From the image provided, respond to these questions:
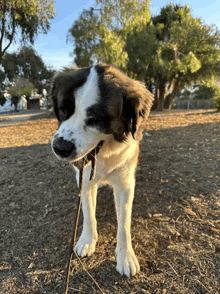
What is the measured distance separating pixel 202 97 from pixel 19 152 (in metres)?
36.0

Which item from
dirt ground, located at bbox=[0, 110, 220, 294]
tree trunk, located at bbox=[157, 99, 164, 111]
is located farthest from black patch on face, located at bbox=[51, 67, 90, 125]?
tree trunk, located at bbox=[157, 99, 164, 111]

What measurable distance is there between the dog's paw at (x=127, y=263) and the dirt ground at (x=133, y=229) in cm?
6

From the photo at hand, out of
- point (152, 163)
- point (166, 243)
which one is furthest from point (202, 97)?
point (166, 243)

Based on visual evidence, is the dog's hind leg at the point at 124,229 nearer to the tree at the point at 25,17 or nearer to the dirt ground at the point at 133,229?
the dirt ground at the point at 133,229

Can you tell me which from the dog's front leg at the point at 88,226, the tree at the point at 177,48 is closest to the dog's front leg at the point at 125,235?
the dog's front leg at the point at 88,226

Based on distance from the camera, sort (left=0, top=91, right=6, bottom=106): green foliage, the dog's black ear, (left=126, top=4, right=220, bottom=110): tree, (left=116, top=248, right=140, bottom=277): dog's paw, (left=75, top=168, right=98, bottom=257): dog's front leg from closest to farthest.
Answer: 1. the dog's black ear
2. (left=116, top=248, right=140, bottom=277): dog's paw
3. (left=75, top=168, right=98, bottom=257): dog's front leg
4. (left=126, top=4, right=220, bottom=110): tree
5. (left=0, top=91, right=6, bottom=106): green foliage

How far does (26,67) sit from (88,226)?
3166 cm

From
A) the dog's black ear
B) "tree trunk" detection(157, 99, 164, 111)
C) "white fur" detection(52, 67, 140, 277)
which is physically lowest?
"white fur" detection(52, 67, 140, 277)

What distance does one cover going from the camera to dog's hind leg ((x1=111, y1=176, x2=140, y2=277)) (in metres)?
1.94

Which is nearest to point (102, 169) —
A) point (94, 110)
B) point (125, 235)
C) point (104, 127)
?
point (104, 127)

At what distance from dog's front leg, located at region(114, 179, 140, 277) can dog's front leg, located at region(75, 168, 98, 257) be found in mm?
302

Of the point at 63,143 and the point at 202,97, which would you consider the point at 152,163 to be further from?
the point at 202,97

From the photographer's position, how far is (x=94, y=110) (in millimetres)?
1417

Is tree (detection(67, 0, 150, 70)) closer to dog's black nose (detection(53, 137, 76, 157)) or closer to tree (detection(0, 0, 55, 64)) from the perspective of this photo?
tree (detection(0, 0, 55, 64))
